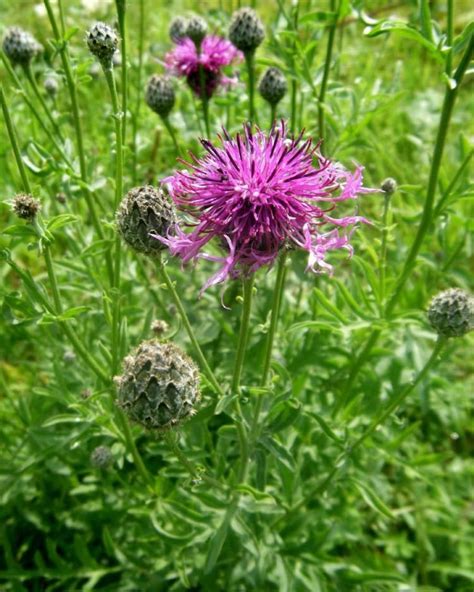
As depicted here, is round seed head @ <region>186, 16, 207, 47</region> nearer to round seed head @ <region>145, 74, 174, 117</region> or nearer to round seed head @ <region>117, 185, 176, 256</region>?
round seed head @ <region>145, 74, 174, 117</region>

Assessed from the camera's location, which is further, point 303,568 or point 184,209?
point 303,568

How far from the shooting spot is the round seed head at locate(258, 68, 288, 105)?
307 cm

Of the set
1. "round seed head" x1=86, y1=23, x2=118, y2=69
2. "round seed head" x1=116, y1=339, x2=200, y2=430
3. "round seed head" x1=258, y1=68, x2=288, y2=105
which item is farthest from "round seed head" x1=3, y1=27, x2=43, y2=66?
"round seed head" x1=116, y1=339, x2=200, y2=430

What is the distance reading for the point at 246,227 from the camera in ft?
6.00

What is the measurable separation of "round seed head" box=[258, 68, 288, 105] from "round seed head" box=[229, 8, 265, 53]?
0.50 feet

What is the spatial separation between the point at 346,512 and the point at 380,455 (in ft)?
1.31

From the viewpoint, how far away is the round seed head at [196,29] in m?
3.29

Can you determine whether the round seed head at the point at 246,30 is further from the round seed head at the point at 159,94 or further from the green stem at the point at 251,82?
the round seed head at the point at 159,94

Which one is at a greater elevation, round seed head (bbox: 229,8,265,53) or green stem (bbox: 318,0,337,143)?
round seed head (bbox: 229,8,265,53)

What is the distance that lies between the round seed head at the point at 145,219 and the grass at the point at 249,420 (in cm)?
32

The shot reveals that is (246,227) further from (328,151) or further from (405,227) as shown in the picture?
(405,227)

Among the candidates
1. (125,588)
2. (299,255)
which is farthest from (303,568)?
(299,255)

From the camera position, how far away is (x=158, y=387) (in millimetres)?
1877

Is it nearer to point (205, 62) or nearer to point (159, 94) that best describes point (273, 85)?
point (159, 94)
